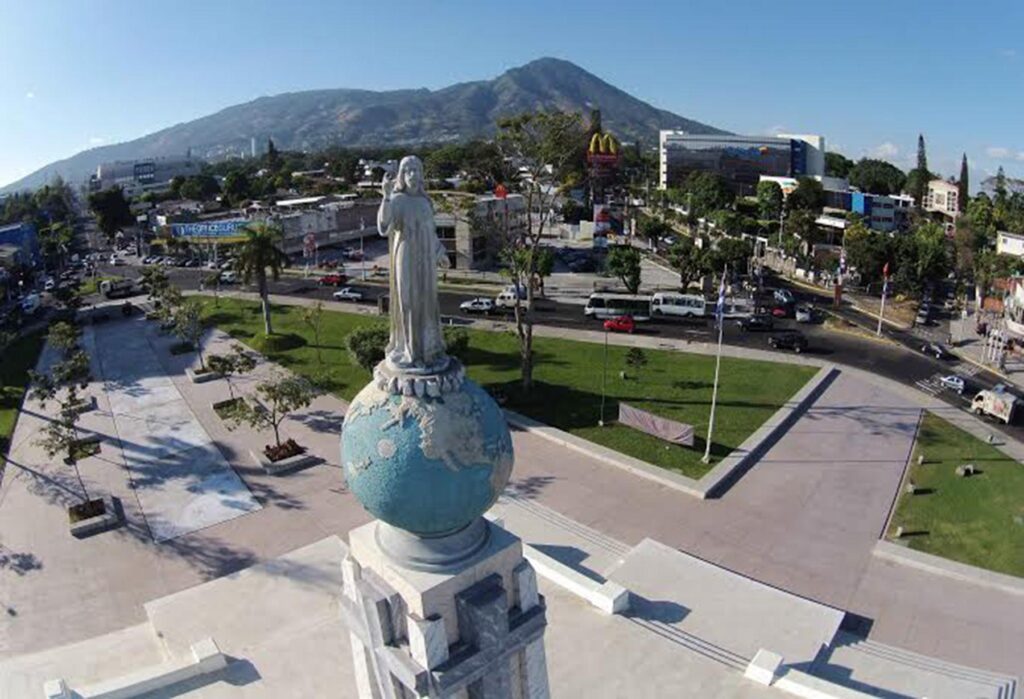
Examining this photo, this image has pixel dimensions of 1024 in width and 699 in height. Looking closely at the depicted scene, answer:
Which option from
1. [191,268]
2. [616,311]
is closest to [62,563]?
[616,311]

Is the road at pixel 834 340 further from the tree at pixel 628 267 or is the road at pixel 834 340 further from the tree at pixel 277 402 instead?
the tree at pixel 277 402

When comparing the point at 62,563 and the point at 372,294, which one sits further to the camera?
the point at 372,294

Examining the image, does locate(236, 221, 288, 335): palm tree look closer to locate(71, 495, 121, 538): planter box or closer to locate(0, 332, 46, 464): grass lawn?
locate(0, 332, 46, 464): grass lawn

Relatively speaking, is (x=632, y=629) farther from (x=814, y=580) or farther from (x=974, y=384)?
(x=974, y=384)

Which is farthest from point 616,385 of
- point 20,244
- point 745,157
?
point 745,157

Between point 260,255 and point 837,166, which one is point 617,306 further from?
point 837,166

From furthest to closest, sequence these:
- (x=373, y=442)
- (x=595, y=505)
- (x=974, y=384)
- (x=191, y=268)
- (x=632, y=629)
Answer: (x=191, y=268), (x=974, y=384), (x=595, y=505), (x=632, y=629), (x=373, y=442)

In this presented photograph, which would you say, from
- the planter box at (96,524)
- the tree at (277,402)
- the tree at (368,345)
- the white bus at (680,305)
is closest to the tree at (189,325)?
the tree at (368,345)

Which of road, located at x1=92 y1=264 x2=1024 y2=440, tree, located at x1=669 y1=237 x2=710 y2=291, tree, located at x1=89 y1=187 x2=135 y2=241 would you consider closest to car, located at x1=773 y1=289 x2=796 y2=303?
road, located at x1=92 y1=264 x2=1024 y2=440
